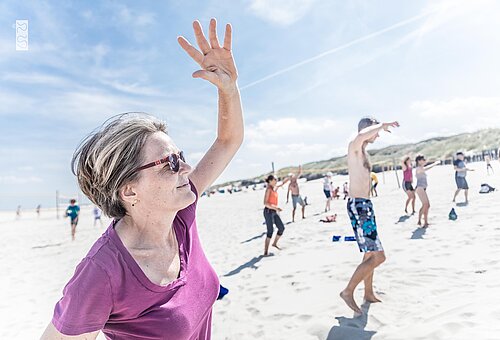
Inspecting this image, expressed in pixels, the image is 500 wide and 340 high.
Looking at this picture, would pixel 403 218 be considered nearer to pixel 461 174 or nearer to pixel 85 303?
pixel 461 174

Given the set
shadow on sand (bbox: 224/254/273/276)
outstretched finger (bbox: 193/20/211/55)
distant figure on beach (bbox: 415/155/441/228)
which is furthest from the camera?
distant figure on beach (bbox: 415/155/441/228)

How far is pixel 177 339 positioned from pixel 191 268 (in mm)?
298

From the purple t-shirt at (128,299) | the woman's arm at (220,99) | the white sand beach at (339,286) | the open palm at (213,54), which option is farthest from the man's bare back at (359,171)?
the purple t-shirt at (128,299)

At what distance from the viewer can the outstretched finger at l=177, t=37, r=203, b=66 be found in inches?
74.5

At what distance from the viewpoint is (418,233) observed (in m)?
8.30

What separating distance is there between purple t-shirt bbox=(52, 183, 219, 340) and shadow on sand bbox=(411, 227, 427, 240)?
725 centimetres

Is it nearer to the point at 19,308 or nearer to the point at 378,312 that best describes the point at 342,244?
the point at 378,312

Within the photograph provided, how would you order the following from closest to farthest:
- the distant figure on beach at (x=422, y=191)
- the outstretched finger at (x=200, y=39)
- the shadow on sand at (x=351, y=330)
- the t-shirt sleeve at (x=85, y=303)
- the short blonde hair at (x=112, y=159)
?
the t-shirt sleeve at (x=85, y=303) < the short blonde hair at (x=112, y=159) < the outstretched finger at (x=200, y=39) < the shadow on sand at (x=351, y=330) < the distant figure on beach at (x=422, y=191)

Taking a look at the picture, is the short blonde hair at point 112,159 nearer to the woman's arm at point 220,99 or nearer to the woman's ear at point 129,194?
the woman's ear at point 129,194

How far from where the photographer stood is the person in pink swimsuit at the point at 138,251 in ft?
3.90

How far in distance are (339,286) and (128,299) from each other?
4.43 m

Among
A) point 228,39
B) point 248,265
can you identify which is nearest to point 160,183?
point 228,39

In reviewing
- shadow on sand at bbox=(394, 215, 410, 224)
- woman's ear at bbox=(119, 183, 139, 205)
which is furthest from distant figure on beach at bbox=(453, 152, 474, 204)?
woman's ear at bbox=(119, 183, 139, 205)

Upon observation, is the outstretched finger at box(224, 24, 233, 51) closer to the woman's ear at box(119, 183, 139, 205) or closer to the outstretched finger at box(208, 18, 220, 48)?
the outstretched finger at box(208, 18, 220, 48)
